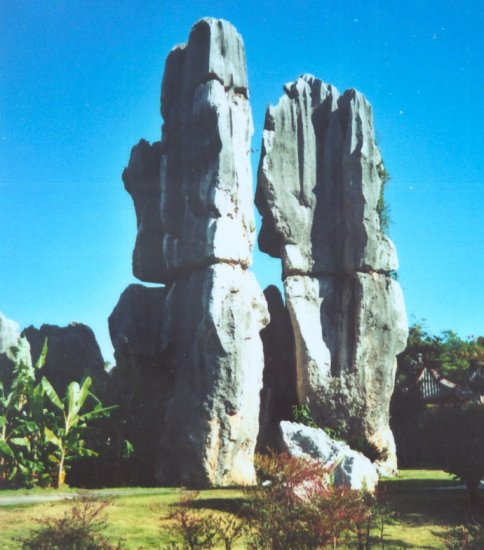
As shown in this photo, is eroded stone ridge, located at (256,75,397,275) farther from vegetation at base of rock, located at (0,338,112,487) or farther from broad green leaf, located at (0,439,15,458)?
broad green leaf, located at (0,439,15,458)

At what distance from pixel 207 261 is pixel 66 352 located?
24.3 feet

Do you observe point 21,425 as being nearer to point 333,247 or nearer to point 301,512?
point 301,512

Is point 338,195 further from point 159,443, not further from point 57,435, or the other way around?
point 57,435

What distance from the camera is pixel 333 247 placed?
21844 mm

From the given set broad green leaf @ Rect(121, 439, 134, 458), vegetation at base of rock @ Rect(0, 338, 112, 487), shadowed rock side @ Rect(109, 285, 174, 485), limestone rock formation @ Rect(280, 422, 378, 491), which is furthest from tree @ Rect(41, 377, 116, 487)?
limestone rock formation @ Rect(280, 422, 378, 491)

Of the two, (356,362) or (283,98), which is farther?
(283,98)

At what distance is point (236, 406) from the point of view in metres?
16.0

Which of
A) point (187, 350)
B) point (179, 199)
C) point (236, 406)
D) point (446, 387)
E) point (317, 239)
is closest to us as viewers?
point (236, 406)

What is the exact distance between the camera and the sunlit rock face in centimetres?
1595

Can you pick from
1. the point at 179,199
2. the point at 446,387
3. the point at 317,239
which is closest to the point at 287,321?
the point at 317,239

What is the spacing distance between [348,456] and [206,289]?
698cm

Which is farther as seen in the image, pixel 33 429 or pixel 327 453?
pixel 33 429

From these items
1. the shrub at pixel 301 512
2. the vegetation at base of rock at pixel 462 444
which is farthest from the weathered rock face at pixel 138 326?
the shrub at pixel 301 512

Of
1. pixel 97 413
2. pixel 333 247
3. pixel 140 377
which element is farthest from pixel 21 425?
pixel 333 247
